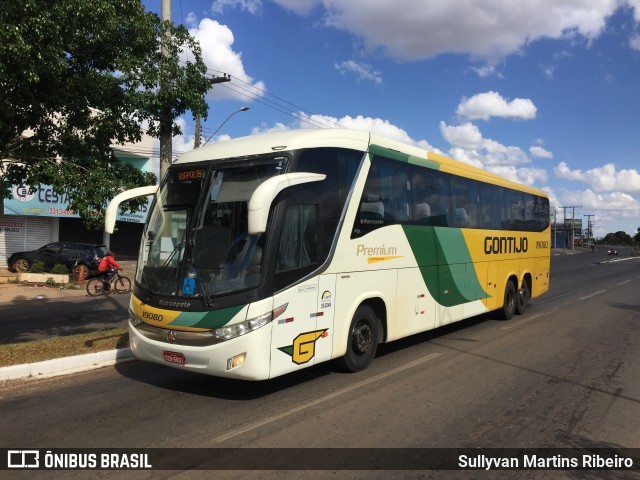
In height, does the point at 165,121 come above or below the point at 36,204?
above

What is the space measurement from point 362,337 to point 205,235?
273 centimetres

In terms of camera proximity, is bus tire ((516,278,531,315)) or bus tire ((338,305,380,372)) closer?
bus tire ((338,305,380,372))

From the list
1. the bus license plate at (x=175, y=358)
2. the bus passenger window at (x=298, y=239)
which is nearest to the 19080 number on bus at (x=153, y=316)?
the bus license plate at (x=175, y=358)

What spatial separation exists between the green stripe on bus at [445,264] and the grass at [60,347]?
17.4ft

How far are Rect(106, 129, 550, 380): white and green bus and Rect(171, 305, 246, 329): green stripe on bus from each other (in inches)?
0.5

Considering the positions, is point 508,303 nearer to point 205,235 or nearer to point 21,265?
point 205,235

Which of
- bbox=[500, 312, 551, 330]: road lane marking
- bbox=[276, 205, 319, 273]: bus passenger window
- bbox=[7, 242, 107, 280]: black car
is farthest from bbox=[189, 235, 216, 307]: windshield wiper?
bbox=[7, 242, 107, 280]: black car

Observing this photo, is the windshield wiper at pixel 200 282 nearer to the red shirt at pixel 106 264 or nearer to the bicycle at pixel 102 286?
the red shirt at pixel 106 264

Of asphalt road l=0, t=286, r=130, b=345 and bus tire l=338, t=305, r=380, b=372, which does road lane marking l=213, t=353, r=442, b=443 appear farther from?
asphalt road l=0, t=286, r=130, b=345

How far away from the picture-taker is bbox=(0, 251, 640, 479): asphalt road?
15.1 feet

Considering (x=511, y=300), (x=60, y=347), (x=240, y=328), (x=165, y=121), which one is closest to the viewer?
(x=240, y=328)

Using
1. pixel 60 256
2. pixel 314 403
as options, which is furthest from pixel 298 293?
pixel 60 256

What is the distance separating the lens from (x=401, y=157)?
787 cm

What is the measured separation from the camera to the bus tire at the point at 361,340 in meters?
6.74
